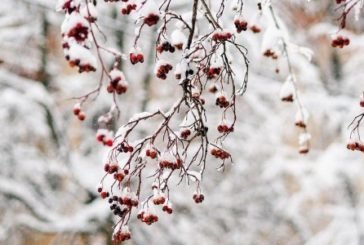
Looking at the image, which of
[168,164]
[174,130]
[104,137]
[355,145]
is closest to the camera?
[168,164]

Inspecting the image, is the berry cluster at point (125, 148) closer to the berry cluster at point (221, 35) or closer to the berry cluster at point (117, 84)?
the berry cluster at point (117, 84)

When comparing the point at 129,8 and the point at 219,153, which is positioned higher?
the point at 129,8

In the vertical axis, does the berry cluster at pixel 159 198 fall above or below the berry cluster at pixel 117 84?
below

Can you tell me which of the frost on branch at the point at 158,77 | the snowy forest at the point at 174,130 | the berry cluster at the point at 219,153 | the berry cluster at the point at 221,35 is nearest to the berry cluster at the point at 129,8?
the frost on branch at the point at 158,77

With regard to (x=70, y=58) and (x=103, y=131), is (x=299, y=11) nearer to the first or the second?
(x=103, y=131)

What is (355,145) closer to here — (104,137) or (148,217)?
(148,217)

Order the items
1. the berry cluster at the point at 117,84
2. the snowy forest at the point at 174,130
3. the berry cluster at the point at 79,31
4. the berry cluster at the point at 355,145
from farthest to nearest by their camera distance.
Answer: the snowy forest at the point at 174,130, the berry cluster at the point at 355,145, the berry cluster at the point at 117,84, the berry cluster at the point at 79,31

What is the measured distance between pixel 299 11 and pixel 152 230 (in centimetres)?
369

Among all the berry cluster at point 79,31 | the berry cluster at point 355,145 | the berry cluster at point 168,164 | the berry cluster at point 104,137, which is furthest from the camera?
the berry cluster at point 104,137

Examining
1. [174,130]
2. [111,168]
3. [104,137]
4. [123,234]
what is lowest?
[123,234]

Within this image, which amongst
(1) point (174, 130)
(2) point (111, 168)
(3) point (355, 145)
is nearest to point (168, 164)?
(2) point (111, 168)

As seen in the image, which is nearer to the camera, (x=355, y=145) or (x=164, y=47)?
(x=164, y=47)

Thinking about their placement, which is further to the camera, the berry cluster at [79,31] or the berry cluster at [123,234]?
the berry cluster at [123,234]

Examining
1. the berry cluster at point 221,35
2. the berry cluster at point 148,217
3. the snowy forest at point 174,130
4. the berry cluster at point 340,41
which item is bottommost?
the berry cluster at point 148,217
